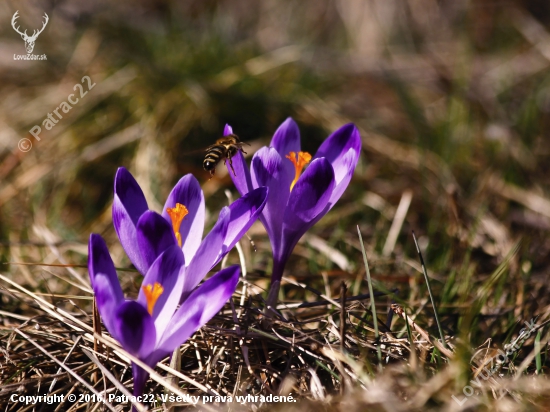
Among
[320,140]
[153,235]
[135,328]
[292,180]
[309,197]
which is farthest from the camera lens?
[320,140]

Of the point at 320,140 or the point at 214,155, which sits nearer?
the point at 214,155

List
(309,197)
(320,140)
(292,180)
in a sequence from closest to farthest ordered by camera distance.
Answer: (309,197), (292,180), (320,140)

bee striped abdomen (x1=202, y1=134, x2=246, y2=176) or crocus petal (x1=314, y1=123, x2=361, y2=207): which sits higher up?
bee striped abdomen (x1=202, y1=134, x2=246, y2=176)

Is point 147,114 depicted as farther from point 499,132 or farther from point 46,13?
point 499,132

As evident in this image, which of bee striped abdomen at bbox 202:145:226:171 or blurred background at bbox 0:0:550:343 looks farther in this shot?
blurred background at bbox 0:0:550:343

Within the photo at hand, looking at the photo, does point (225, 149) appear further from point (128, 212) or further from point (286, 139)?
point (128, 212)

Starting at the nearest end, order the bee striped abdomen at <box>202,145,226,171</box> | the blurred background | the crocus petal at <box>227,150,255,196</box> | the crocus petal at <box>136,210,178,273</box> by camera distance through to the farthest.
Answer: the crocus petal at <box>136,210,178,273</box>, the crocus petal at <box>227,150,255,196</box>, the bee striped abdomen at <box>202,145,226,171</box>, the blurred background

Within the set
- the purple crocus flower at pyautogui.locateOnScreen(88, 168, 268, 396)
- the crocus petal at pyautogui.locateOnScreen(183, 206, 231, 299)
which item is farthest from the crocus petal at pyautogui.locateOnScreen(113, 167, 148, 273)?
the crocus petal at pyautogui.locateOnScreen(183, 206, 231, 299)

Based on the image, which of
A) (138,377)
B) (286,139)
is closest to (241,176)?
(286,139)

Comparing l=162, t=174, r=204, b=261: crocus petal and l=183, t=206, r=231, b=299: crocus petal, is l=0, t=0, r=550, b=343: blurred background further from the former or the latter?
l=183, t=206, r=231, b=299: crocus petal
